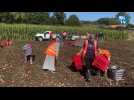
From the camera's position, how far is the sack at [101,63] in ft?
56.5

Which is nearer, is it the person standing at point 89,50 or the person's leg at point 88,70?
the person standing at point 89,50

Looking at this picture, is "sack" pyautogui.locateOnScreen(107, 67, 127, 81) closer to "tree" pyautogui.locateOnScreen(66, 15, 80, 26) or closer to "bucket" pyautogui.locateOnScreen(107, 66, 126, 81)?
"bucket" pyautogui.locateOnScreen(107, 66, 126, 81)

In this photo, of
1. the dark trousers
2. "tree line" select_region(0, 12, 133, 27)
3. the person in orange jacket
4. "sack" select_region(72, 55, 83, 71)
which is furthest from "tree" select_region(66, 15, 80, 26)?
the dark trousers

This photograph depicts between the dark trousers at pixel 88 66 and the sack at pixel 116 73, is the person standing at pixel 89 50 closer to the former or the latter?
→ the dark trousers at pixel 88 66

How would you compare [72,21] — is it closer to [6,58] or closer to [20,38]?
[20,38]

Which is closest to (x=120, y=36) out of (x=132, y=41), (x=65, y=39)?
(x=132, y=41)

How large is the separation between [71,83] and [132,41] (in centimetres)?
2891

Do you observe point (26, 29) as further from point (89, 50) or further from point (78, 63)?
point (89, 50)

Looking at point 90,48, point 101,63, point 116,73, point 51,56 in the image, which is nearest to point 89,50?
point 90,48

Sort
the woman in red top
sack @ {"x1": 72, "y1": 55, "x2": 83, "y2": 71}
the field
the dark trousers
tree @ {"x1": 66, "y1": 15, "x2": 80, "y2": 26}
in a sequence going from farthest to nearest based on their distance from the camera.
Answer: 1. tree @ {"x1": 66, "y1": 15, "x2": 80, "y2": 26}
2. the field
3. sack @ {"x1": 72, "y1": 55, "x2": 83, "y2": 71}
4. the dark trousers
5. the woman in red top

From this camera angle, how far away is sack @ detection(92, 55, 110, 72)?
1722 cm

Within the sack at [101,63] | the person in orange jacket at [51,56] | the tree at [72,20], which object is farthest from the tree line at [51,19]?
the sack at [101,63]
